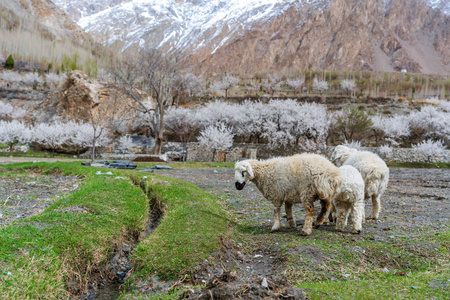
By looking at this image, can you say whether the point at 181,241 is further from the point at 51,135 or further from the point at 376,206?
the point at 51,135

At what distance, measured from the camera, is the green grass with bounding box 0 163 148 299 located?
554 centimetres

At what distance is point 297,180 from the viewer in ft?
30.2

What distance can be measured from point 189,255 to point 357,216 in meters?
5.07

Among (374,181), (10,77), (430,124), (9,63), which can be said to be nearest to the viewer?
(374,181)

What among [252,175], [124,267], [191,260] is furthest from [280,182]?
[124,267]

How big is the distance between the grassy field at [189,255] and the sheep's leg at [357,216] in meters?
0.41

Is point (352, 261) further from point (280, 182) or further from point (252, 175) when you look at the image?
point (252, 175)

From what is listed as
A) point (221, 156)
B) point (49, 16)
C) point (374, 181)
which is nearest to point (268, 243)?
point (374, 181)

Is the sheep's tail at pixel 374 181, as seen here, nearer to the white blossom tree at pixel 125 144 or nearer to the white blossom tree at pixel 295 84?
the white blossom tree at pixel 125 144

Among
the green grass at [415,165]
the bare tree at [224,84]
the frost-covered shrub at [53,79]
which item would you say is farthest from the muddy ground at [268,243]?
the frost-covered shrub at [53,79]

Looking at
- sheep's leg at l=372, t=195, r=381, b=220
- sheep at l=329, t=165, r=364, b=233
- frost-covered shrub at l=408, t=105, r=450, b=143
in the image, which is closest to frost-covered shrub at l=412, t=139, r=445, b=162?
frost-covered shrub at l=408, t=105, r=450, b=143

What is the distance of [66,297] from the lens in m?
6.08

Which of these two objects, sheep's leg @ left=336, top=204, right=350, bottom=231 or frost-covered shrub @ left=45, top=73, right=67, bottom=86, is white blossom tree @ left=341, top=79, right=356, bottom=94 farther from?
sheep's leg @ left=336, top=204, right=350, bottom=231

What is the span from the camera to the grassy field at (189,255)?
540cm
